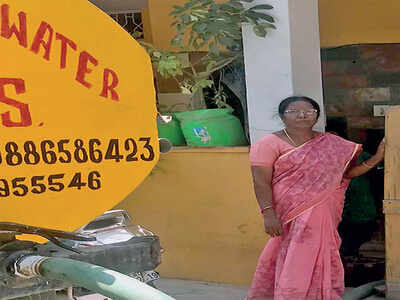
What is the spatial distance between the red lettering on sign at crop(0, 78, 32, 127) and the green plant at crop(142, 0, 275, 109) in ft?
10.4

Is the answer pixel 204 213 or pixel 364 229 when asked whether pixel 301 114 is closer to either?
pixel 204 213

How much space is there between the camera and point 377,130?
5273mm

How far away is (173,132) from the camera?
5.20 metres

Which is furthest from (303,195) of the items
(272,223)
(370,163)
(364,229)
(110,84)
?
(110,84)

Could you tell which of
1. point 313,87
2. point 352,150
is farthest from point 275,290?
point 313,87

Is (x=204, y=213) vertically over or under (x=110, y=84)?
under

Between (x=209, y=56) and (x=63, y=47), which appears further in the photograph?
(x=209, y=56)

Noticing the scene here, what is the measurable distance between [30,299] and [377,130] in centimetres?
419

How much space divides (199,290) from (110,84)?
12.3 ft

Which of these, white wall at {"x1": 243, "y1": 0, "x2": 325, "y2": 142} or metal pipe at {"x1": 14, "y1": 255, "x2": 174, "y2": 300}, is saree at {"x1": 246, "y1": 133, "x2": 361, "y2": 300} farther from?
metal pipe at {"x1": 14, "y1": 255, "x2": 174, "y2": 300}

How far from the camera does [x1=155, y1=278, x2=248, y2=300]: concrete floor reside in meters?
4.85

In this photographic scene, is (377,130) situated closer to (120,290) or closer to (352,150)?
(352,150)

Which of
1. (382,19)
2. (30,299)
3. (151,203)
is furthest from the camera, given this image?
(151,203)

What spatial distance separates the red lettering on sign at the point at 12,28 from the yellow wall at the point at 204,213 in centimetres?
352
